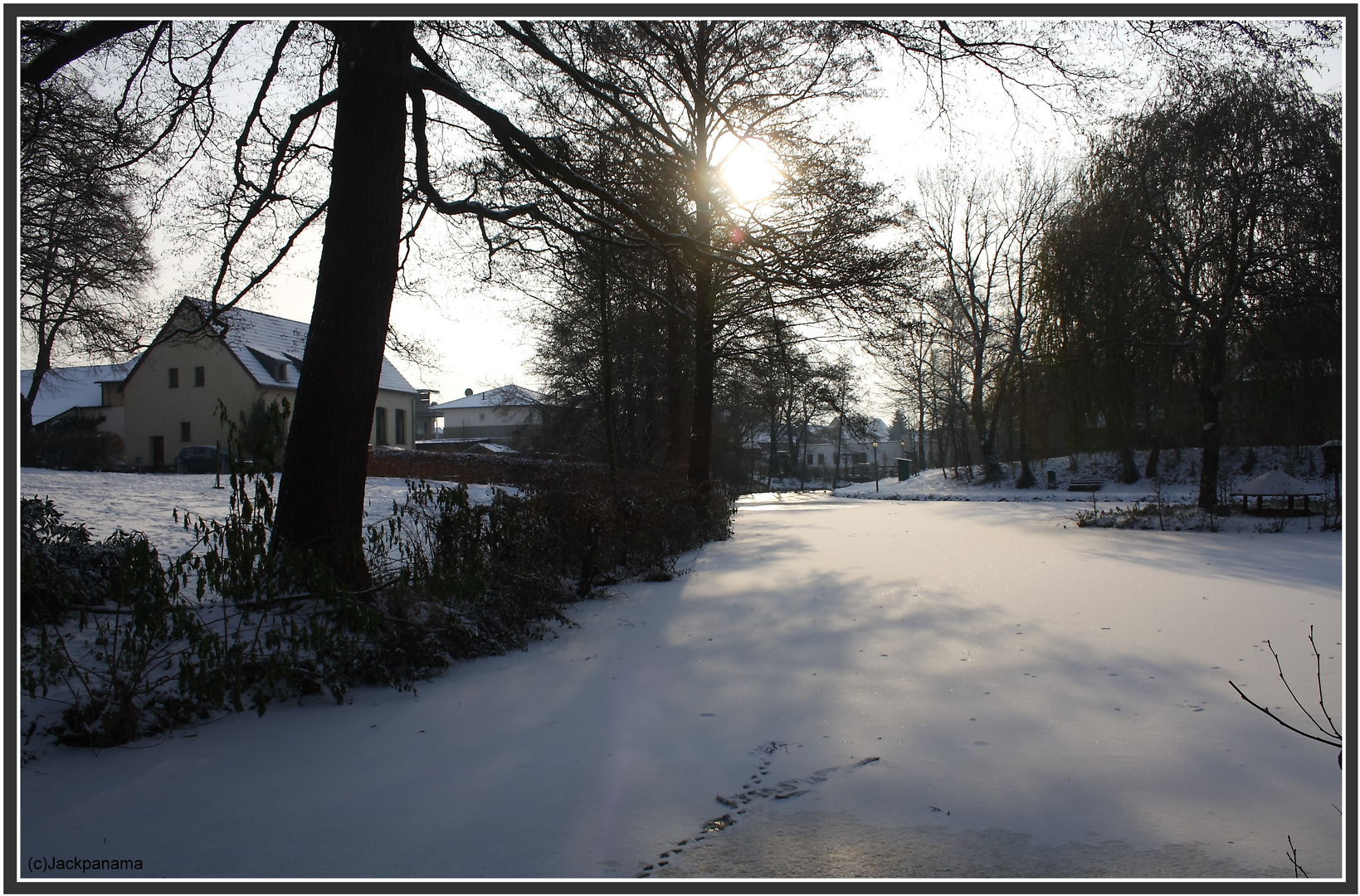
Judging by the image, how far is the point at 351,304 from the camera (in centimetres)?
486

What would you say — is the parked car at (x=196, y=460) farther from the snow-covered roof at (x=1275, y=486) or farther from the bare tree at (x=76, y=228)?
the snow-covered roof at (x=1275, y=486)

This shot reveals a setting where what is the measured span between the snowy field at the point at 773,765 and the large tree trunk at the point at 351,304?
4.34ft

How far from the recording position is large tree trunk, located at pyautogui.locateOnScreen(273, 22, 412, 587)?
4.70 meters

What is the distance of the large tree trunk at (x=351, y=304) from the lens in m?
4.70

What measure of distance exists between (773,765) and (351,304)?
3900 millimetres

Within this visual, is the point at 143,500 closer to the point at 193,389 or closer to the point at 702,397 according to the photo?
the point at 702,397

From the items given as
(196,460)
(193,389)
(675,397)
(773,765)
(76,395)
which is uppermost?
(76,395)

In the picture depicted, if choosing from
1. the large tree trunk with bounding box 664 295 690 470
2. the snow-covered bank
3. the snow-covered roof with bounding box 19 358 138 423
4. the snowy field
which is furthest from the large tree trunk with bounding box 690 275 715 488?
the snow-covered roof with bounding box 19 358 138 423

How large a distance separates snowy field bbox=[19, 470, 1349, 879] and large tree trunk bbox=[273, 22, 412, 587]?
1324 mm

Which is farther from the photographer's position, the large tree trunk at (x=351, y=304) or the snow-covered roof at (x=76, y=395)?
the snow-covered roof at (x=76, y=395)

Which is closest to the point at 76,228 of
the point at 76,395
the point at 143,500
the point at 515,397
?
the point at 143,500

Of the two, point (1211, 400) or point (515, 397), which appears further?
point (515, 397)

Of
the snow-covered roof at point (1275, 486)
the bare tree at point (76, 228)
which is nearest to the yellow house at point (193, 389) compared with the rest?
the bare tree at point (76, 228)
